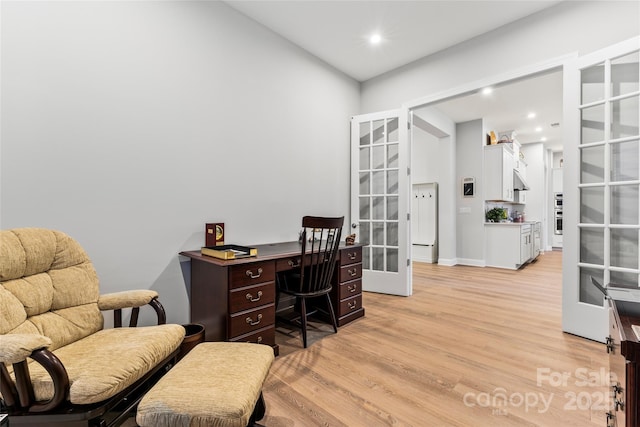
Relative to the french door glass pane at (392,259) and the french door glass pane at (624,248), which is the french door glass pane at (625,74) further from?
the french door glass pane at (392,259)

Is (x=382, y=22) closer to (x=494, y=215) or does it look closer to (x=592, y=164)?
(x=592, y=164)

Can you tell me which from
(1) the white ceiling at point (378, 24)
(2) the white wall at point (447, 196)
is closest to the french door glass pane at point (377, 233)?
(1) the white ceiling at point (378, 24)

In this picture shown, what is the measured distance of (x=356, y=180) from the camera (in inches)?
158

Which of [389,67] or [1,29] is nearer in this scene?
[1,29]

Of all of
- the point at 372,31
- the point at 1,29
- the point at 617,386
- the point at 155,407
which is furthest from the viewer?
the point at 372,31

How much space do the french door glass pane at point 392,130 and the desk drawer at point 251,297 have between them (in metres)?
2.55

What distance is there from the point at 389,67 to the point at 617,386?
379 centimetres

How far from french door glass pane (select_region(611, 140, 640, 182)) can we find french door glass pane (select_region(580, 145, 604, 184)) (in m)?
0.07

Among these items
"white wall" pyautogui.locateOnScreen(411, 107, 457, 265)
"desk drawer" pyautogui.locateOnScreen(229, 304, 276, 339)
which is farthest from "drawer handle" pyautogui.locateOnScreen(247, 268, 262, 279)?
"white wall" pyautogui.locateOnScreen(411, 107, 457, 265)

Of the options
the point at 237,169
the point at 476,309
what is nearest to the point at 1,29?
the point at 237,169

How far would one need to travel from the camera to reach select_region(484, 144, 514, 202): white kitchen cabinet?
5652 millimetres

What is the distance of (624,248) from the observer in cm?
226

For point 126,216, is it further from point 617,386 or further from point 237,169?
point 617,386

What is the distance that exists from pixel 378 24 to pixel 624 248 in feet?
9.54
